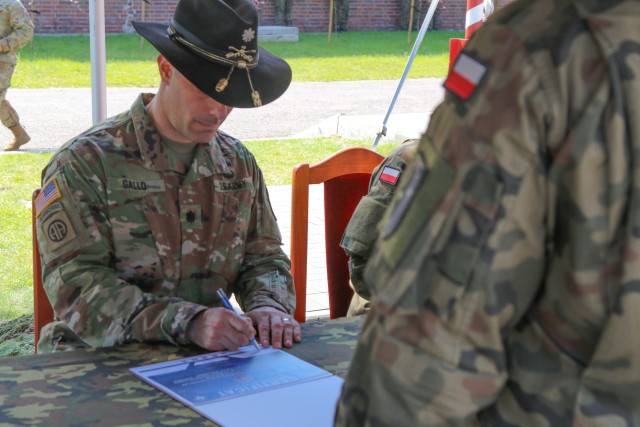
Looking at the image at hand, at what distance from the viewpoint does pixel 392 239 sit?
845mm

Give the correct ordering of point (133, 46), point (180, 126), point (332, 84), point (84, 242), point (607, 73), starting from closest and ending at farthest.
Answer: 1. point (607, 73)
2. point (84, 242)
3. point (180, 126)
4. point (332, 84)
5. point (133, 46)

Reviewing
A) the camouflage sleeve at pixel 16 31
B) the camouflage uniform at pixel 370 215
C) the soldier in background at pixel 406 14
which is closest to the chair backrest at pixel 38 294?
the camouflage uniform at pixel 370 215

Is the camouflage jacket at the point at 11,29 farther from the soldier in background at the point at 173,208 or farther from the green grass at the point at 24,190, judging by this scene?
the soldier in background at the point at 173,208

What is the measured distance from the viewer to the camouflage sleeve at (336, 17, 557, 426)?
0.80 m

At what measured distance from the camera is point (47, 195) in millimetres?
2115

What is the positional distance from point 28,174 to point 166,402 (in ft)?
18.5

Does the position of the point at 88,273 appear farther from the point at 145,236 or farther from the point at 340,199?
the point at 340,199

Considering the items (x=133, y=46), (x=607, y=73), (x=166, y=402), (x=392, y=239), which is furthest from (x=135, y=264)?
→ (x=133, y=46)

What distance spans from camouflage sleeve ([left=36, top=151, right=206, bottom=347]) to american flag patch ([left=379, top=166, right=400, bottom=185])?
0.70 meters

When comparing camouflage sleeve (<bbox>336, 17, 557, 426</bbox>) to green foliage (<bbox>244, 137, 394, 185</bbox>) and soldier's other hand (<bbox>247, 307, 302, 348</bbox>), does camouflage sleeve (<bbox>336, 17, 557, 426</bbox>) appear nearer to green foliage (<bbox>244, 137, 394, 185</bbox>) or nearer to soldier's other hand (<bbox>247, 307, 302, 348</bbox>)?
soldier's other hand (<bbox>247, 307, 302, 348</bbox>)

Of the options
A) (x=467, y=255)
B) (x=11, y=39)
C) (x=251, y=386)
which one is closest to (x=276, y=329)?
(x=251, y=386)

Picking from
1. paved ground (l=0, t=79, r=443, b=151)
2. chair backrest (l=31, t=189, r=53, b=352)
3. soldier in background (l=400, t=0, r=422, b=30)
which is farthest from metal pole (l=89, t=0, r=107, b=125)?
soldier in background (l=400, t=0, r=422, b=30)

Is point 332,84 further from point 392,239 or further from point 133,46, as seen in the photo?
point 392,239

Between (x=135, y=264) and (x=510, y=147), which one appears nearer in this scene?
(x=510, y=147)
